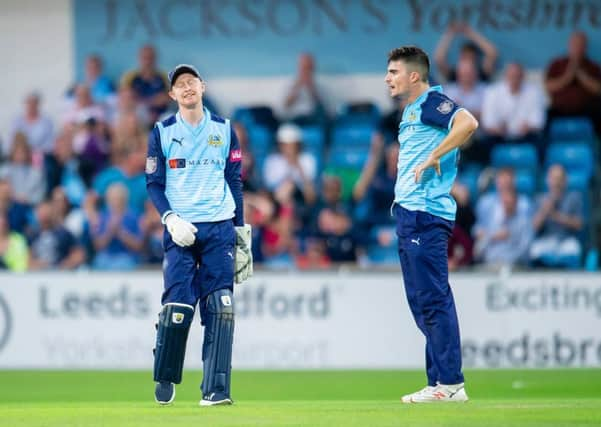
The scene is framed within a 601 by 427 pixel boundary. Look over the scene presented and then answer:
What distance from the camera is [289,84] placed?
20578 millimetres

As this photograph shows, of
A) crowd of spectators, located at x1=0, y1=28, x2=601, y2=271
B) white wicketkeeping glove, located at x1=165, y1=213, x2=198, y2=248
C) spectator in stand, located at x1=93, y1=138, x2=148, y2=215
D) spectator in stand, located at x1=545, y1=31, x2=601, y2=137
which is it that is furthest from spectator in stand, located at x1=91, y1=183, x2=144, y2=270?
white wicketkeeping glove, located at x1=165, y1=213, x2=198, y2=248

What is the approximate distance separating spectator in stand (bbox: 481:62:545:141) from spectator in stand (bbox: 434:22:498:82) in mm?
578

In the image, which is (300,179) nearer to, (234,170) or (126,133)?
(126,133)

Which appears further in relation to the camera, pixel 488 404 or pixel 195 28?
pixel 195 28

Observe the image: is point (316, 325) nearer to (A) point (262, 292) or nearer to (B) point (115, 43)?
(A) point (262, 292)

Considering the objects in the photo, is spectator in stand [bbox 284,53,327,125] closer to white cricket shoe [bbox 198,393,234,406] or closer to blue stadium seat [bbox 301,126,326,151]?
blue stadium seat [bbox 301,126,326,151]

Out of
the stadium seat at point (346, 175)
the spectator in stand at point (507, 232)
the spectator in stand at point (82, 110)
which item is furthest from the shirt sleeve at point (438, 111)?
the spectator in stand at point (82, 110)

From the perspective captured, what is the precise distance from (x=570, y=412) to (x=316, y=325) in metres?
7.82

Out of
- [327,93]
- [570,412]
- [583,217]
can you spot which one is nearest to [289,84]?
[327,93]

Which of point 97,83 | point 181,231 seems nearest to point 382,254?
point 97,83

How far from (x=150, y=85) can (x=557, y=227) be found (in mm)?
6093

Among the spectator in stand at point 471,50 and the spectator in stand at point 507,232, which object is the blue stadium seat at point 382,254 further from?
the spectator in stand at point 471,50

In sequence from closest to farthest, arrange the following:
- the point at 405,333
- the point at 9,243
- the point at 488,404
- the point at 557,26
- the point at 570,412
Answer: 1. the point at 570,412
2. the point at 488,404
3. the point at 405,333
4. the point at 9,243
5. the point at 557,26

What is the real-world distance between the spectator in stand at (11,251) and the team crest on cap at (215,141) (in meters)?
8.98
